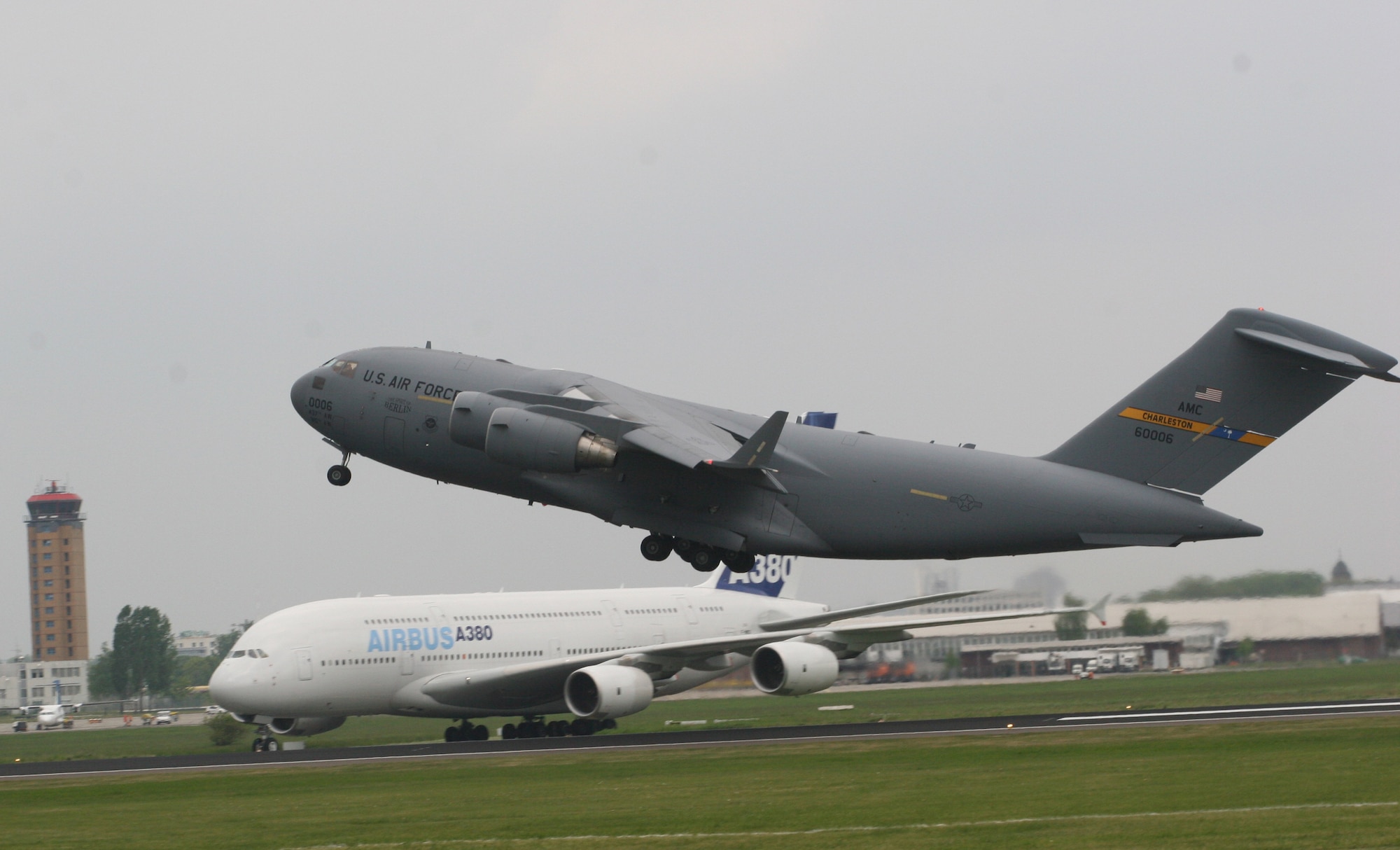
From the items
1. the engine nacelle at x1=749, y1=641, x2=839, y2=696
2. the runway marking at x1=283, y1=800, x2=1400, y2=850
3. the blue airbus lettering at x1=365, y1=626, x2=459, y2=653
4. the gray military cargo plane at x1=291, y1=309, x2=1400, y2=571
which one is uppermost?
the gray military cargo plane at x1=291, y1=309, x2=1400, y2=571

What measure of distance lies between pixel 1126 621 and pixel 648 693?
16.0m

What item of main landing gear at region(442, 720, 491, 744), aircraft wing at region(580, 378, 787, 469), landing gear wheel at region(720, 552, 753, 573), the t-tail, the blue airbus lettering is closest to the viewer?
aircraft wing at region(580, 378, 787, 469)

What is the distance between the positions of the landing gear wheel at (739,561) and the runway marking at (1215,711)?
25222 mm

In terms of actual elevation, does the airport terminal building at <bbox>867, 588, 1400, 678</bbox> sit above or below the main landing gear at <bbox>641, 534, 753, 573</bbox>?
below

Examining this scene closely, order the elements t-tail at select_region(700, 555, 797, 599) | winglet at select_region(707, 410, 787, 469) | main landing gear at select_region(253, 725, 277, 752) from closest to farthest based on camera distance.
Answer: winglet at select_region(707, 410, 787, 469), main landing gear at select_region(253, 725, 277, 752), t-tail at select_region(700, 555, 797, 599)

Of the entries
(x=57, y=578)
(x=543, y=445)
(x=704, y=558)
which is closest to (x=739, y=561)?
(x=704, y=558)

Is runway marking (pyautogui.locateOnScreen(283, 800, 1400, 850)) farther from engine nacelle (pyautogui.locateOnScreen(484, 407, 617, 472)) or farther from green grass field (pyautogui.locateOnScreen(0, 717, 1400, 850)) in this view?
engine nacelle (pyautogui.locateOnScreen(484, 407, 617, 472))

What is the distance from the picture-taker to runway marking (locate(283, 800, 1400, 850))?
87.6ft

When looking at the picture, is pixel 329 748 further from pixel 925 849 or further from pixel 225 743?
pixel 925 849

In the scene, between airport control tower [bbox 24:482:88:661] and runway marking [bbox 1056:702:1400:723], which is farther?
airport control tower [bbox 24:482:88:661]

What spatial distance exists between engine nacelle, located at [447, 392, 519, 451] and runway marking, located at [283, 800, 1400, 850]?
21.8 ft

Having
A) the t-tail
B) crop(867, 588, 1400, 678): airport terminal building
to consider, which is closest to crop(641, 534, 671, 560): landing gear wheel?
crop(867, 588, 1400, 678): airport terminal building

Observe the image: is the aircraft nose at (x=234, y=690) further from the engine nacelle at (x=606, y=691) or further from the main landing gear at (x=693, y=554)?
the main landing gear at (x=693, y=554)

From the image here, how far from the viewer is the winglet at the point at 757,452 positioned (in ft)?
80.2
